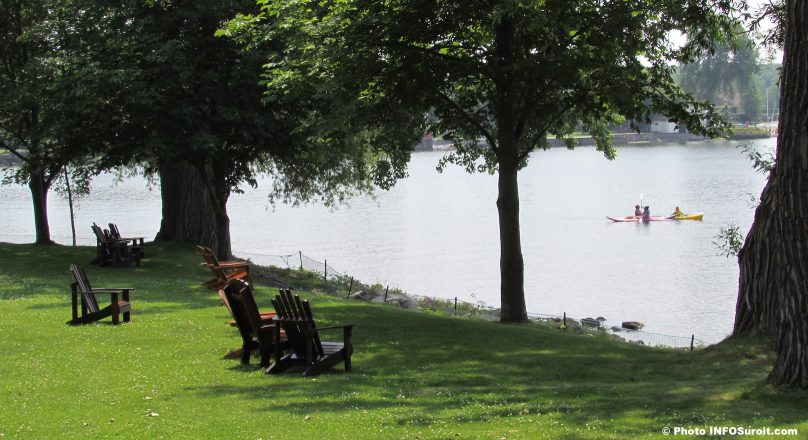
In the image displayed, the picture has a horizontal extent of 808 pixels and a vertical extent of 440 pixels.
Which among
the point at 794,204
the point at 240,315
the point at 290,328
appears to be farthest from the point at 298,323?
the point at 794,204

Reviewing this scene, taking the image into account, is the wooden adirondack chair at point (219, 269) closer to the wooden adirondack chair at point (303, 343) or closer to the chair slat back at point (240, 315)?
the chair slat back at point (240, 315)

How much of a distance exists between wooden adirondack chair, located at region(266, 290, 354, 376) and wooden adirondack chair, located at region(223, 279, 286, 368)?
0.13 m

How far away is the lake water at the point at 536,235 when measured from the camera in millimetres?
32406

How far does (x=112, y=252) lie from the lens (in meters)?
23.7

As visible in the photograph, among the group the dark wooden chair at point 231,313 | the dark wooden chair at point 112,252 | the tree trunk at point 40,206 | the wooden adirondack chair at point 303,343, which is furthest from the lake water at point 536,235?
the wooden adirondack chair at point 303,343

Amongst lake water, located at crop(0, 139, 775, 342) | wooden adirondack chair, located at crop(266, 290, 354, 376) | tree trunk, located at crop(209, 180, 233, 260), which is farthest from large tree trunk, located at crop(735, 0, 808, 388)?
lake water, located at crop(0, 139, 775, 342)

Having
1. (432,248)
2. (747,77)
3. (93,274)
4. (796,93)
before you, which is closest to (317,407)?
(796,93)

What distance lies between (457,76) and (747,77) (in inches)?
3623

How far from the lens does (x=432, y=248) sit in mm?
43812

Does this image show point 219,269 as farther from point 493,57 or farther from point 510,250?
point 493,57

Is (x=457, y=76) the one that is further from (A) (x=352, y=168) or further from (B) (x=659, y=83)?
(A) (x=352, y=168)

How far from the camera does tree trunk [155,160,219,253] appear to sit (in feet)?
95.9

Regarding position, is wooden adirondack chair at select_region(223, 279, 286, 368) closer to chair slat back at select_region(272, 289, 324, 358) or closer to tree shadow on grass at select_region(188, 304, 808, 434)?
chair slat back at select_region(272, 289, 324, 358)

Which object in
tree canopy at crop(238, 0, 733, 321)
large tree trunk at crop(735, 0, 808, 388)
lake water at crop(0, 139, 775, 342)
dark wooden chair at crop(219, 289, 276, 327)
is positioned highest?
tree canopy at crop(238, 0, 733, 321)
